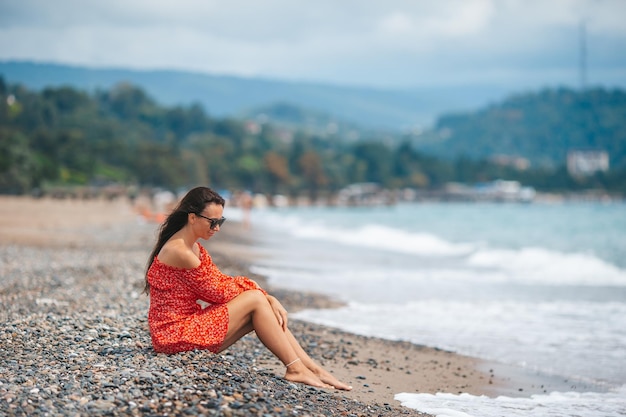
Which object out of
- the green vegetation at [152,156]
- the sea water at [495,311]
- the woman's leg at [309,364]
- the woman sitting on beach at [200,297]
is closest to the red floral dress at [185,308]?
the woman sitting on beach at [200,297]

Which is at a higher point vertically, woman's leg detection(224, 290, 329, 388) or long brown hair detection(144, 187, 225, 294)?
long brown hair detection(144, 187, 225, 294)

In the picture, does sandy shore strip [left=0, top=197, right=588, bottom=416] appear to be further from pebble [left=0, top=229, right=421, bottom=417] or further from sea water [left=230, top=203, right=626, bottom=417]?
sea water [left=230, top=203, right=626, bottom=417]

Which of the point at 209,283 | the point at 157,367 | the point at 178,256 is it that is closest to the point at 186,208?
the point at 178,256

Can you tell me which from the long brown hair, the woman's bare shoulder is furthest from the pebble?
the long brown hair

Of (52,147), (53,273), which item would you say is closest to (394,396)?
(53,273)

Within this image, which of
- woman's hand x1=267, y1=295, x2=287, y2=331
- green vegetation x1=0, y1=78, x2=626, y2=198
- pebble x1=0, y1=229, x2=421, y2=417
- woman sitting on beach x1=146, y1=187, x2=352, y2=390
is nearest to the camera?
pebble x1=0, y1=229, x2=421, y2=417

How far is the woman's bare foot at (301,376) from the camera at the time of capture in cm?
598

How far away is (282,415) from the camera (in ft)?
16.0

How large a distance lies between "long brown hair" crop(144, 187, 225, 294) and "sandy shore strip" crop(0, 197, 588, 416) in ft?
2.91

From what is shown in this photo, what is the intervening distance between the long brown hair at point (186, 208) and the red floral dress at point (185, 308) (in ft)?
0.66

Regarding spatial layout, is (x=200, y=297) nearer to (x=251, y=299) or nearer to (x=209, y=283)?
(x=209, y=283)

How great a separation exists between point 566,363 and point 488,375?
1099 millimetres

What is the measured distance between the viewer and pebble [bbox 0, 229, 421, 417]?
15.9 ft

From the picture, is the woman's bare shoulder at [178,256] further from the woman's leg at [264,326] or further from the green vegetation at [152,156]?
the green vegetation at [152,156]
